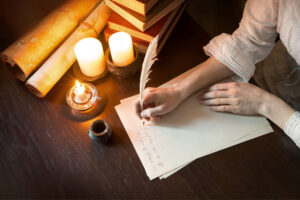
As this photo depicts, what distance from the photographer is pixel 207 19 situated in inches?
57.2

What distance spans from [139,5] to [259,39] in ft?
1.29

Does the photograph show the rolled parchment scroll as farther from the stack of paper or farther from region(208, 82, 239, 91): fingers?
region(208, 82, 239, 91): fingers

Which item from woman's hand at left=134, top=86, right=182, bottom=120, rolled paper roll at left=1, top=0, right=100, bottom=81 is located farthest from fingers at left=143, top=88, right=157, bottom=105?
→ rolled paper roll at left=1, top=0, right=100, bottom=81

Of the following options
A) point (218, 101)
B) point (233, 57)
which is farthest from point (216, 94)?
→ point (233, 57)

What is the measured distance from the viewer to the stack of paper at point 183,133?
754 millimetres

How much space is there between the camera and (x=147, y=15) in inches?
33.2

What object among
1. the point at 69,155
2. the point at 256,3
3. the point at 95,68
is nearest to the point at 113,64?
the point at 95,68

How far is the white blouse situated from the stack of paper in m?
0.13

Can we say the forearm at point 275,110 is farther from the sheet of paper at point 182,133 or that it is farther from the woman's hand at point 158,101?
the woman's hand at point 158,101

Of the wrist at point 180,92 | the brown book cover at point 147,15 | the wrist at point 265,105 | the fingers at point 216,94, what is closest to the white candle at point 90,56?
the brown book cover at point 147,15

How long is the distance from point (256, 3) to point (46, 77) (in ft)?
2.23

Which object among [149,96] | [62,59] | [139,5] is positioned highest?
[139,5]

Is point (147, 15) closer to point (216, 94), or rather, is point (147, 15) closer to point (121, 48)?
point (121, 48)

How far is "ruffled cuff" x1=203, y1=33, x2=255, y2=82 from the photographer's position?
855mm
